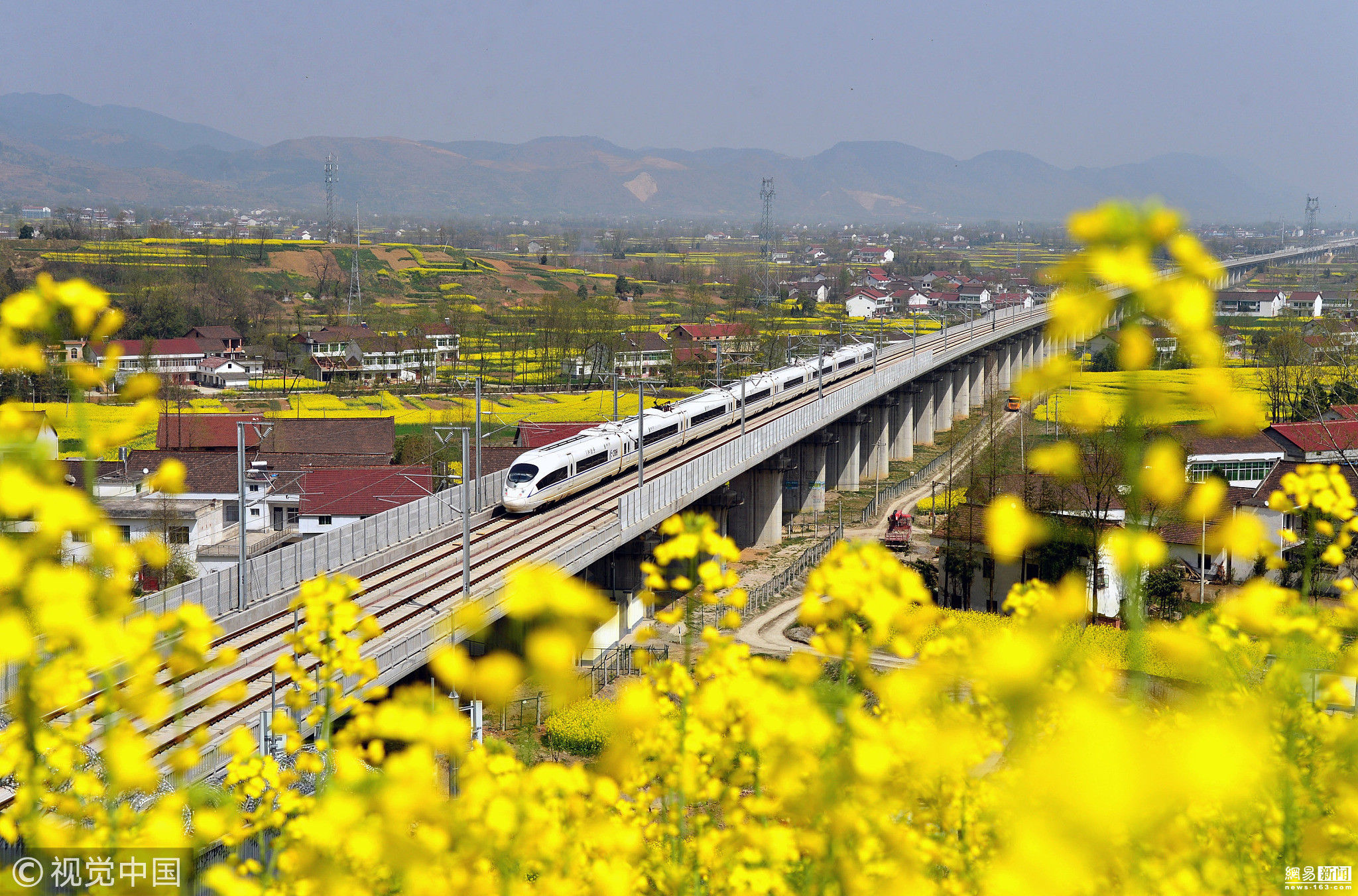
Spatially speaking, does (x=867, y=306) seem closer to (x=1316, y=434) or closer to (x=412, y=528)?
(x=1316, y=434)

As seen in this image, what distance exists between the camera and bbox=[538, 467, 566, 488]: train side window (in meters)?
28.2

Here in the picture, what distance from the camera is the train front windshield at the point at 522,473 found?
28.1 metres

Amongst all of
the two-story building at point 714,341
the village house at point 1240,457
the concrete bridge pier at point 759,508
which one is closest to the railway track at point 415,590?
the concrete bridge pier at point 759,508

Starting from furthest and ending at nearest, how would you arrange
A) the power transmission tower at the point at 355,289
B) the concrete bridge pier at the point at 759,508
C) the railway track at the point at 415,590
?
the power transmission tower at the point at 355,289
the concrete bridge pier at the point at 759,508
the railway track at the point at 415,590

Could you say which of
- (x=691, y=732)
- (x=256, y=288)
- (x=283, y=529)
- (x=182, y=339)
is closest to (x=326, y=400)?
(x=182, y=339)

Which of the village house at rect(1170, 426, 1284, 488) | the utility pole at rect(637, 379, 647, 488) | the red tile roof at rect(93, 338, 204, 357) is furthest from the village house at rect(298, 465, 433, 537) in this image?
the red tile roof at rect(93, 338, 204, 357)

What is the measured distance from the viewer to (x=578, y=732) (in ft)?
69.5

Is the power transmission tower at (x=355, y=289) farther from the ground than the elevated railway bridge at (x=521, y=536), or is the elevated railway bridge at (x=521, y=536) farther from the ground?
the power transmission tower at (x=355, y=289)

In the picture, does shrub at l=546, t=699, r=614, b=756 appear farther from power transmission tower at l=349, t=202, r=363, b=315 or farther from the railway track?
power transmission tower at l=349, t=202, r=363, b=315

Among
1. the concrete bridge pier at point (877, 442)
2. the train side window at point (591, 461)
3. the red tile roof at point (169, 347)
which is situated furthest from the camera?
the red tile roof at point (169, 347)

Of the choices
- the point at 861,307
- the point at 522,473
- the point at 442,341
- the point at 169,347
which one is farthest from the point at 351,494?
the point at 861,307

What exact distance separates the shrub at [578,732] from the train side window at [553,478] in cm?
772

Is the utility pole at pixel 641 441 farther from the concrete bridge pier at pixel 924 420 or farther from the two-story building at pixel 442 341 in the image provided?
the two-story building at pixel 442 341

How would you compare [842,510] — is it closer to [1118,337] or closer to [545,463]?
[545,463]
